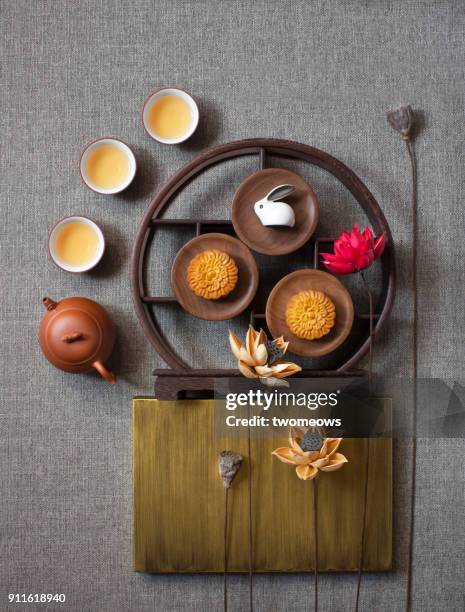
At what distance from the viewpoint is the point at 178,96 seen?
140cm

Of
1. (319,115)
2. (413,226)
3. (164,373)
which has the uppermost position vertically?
(319,115)

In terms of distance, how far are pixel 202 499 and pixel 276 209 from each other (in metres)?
0.70

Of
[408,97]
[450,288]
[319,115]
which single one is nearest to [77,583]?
[450,288]

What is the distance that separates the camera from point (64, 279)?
1.44 meters

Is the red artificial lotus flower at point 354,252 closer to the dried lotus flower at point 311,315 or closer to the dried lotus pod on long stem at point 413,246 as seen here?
the dried lotus flower at point 311,315

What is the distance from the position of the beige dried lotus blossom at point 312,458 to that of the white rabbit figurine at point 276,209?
47 cm

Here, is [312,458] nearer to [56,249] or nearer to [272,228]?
[272,228]

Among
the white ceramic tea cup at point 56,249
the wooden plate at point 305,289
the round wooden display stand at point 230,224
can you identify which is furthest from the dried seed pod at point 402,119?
the white ceramic tea cup at point 56,249

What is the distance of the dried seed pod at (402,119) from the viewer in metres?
1.43

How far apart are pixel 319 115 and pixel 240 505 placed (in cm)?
97

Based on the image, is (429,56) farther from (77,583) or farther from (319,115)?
(77,583)

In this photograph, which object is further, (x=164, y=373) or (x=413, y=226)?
(x=413, y=226)

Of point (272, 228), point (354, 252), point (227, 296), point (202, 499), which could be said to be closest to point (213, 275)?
point (227, 296)

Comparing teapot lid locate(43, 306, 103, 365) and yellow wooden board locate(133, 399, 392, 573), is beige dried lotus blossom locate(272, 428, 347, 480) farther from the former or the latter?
teapot lid locate(43, 306, 103, 365)
